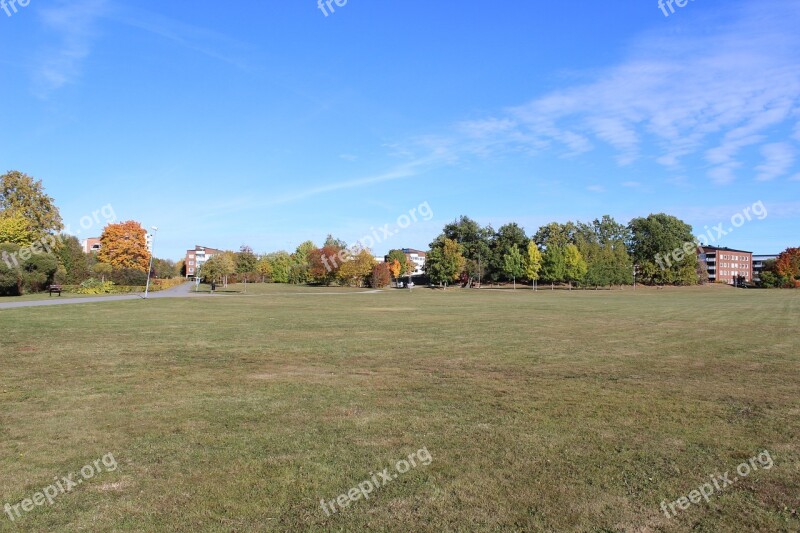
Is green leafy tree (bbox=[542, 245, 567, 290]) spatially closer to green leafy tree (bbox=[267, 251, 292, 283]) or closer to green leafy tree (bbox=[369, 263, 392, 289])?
green leafy tree (bbox=[369, 263, 392, 289])

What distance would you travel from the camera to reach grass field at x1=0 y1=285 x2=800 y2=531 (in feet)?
17.1

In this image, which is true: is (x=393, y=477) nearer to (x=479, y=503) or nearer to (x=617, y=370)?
(x=479, y=503)

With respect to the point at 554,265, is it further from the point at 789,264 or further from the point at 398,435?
the point at 398,435

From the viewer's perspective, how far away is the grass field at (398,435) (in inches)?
205

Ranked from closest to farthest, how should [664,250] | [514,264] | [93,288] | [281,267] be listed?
[93,288] < [514,264] < [664,250] < [281,267]

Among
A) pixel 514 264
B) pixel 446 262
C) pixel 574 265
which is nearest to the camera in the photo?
pixel 574 265

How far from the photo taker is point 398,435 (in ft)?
24.7

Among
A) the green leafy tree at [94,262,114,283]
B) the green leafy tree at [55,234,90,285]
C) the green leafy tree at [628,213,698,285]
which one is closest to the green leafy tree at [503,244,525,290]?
the green leafy tree at [628,213,698,285]

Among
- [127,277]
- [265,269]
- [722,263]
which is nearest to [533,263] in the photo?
[265,269]

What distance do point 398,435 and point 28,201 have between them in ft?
239

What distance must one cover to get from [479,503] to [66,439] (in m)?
5.92

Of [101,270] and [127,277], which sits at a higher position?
[101,270]

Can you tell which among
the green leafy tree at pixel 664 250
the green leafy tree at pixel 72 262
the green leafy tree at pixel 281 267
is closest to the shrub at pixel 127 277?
the green leafy tree at pixel 72 262

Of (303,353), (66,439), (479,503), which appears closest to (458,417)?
(479,503)
